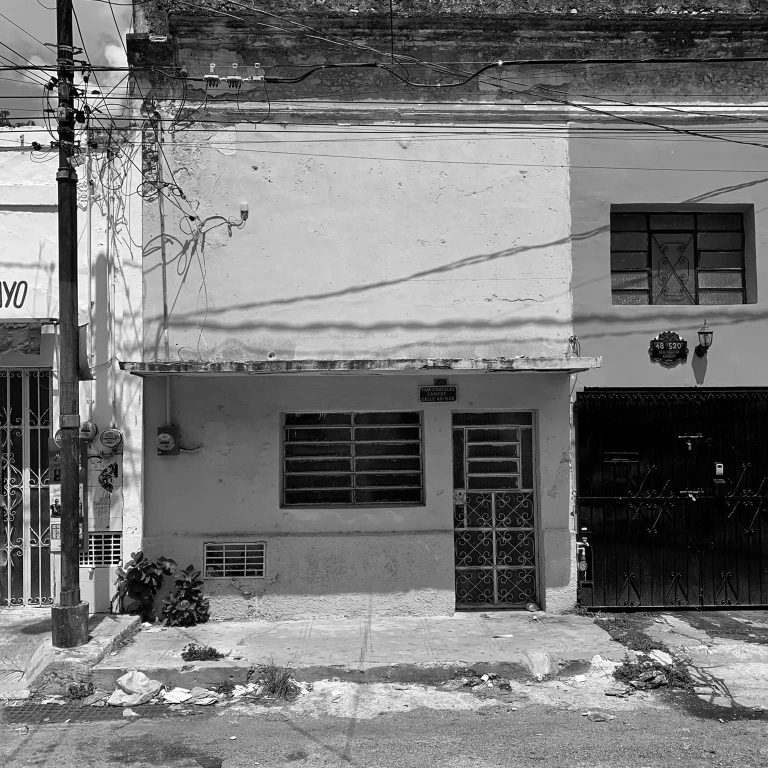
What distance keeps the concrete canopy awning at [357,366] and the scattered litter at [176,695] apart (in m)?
3.10

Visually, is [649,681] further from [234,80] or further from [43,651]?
[234,80]

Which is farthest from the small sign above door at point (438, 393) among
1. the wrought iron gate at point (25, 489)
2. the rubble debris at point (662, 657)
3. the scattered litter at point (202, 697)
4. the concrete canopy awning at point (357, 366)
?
the wrought iron gate at point (25, 489)

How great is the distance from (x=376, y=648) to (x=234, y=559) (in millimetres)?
2170

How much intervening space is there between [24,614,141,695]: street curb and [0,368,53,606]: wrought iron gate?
1428 millimetres

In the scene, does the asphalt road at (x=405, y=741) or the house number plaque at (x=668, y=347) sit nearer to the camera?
the asphalt road at (x=405, y=741)

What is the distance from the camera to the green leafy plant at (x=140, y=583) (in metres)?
8.29

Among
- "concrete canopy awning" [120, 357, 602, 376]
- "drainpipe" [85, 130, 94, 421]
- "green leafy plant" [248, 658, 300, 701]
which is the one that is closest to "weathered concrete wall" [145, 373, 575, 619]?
"drainpipe" [85, 130, 94, 421]

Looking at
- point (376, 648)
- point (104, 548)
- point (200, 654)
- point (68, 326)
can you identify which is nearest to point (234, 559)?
point (104, 548)

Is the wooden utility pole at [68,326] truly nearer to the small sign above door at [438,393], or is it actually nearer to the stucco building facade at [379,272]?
the stucco building facade at [379,272]

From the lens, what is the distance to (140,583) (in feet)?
27.3

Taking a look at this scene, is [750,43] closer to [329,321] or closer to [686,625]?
[329,321]

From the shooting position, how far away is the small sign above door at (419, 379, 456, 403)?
349 inches

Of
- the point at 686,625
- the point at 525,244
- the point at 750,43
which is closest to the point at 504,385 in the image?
the point at 525,244

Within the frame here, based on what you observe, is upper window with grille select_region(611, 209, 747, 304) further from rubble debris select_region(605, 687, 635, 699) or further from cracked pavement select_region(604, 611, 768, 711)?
rubble debris select_region(605, 687, 635, 699)
